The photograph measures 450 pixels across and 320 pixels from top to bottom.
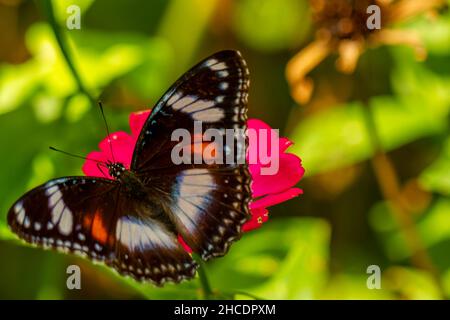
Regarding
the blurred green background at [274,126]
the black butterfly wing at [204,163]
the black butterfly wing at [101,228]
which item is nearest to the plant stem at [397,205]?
the blurred green background at [274,126]

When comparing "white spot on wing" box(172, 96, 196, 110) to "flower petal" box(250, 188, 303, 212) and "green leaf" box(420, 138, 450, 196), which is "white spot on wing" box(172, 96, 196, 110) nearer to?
"flower petal" box(250, 188, 303, 212)

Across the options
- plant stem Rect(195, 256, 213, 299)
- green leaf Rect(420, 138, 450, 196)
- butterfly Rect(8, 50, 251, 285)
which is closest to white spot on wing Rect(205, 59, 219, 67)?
butterfly Rect(8, 50, 251, 285)

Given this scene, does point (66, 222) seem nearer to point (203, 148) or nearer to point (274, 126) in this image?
point (203, 148)

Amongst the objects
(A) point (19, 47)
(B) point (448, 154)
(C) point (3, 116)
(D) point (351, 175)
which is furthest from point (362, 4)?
(A) point (19, 47)

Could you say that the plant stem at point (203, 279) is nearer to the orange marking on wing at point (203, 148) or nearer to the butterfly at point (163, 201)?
the butterfly at point (163, 201)

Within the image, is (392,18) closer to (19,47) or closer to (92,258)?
(92,258)

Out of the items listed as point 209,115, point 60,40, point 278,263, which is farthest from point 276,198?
point 278,263

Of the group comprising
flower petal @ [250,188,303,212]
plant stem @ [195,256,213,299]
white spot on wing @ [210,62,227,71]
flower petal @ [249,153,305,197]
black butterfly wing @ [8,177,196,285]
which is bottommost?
plant stem @ [195,256,213,299]
